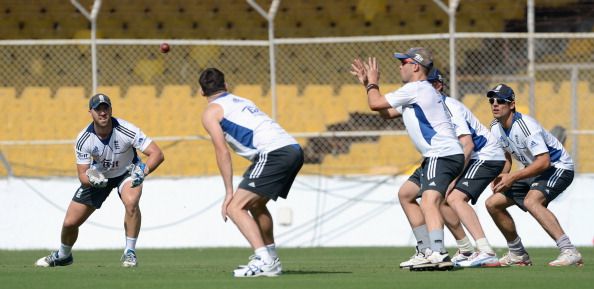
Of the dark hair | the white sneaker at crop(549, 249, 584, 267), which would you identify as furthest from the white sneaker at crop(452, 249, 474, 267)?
the dark hair

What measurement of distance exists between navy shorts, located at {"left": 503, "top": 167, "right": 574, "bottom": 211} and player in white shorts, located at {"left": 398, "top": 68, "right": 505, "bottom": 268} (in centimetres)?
31

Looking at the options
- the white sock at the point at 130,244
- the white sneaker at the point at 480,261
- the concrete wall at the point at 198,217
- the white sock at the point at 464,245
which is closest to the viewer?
→ the white sneaker at the point at 480,261

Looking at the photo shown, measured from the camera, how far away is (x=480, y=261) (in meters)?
12.2

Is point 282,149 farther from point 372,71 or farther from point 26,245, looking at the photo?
point 26,245

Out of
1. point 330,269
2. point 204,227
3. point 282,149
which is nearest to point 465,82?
point 204,227

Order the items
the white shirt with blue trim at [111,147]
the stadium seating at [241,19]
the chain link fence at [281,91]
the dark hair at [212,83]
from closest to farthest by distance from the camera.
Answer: the dark hair at [212,83] < the white shirt with blue trim at [111,147] < the chain link fence at [281,91] < the stadium seating at [241,19]

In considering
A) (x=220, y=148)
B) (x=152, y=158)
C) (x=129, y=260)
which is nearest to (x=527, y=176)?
(x=220, y=148)

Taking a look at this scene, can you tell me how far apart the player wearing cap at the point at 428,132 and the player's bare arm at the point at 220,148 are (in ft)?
4.67

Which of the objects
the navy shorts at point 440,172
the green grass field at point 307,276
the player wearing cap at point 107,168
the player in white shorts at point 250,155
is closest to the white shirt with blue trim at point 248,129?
the player in white shorts at point 250,155

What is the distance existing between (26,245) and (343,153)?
569 cm

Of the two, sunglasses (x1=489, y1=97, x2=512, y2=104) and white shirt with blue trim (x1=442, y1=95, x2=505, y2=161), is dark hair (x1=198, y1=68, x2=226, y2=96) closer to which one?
white shirt with blue trim (x1=442, y1=95, x2=505, y2=161)

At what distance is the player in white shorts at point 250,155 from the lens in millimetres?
10375

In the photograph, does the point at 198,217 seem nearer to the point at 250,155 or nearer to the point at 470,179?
the point at 470,179

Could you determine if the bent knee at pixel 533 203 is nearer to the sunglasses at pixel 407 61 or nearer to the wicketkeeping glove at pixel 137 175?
the sunglasses at pixel 407 61
